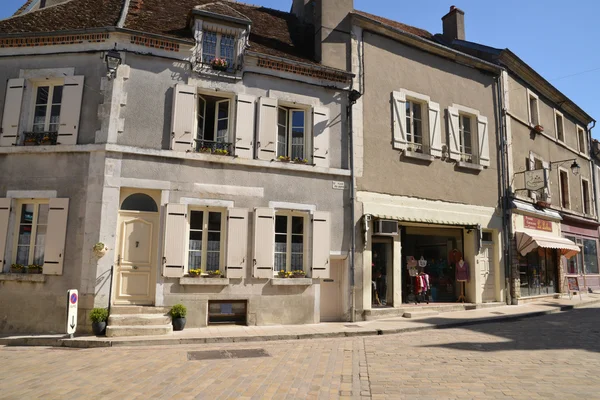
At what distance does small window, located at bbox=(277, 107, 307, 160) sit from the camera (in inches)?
445

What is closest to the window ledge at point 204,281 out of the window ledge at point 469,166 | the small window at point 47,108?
the small window at point 47,108

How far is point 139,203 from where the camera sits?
32.4 ft

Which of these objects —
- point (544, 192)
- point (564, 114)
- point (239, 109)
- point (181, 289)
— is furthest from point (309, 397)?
point (564, 114)

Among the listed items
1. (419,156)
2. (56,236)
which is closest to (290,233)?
(419,156)

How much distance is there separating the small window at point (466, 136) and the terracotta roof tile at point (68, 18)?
35.2 ft

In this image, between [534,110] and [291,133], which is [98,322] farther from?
[534,110]

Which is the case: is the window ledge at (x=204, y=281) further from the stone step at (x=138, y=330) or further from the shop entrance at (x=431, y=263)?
the shop entrance at (x=431, y=263)

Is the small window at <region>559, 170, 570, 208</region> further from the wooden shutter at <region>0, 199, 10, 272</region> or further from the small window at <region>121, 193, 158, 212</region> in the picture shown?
the wooden shutter at <region>0, 199, 10, 272</region>

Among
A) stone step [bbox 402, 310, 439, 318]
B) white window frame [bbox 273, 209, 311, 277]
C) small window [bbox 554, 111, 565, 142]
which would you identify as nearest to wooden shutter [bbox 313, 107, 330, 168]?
white window frame [bbox 273, 209, 311, 277]

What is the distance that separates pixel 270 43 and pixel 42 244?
24.4ft

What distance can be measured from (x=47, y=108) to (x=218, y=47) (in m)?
4.22

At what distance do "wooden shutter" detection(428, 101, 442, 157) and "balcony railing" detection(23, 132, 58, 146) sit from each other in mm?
10062

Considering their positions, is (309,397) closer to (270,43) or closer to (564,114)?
(270,43)

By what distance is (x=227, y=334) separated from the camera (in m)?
8.87
